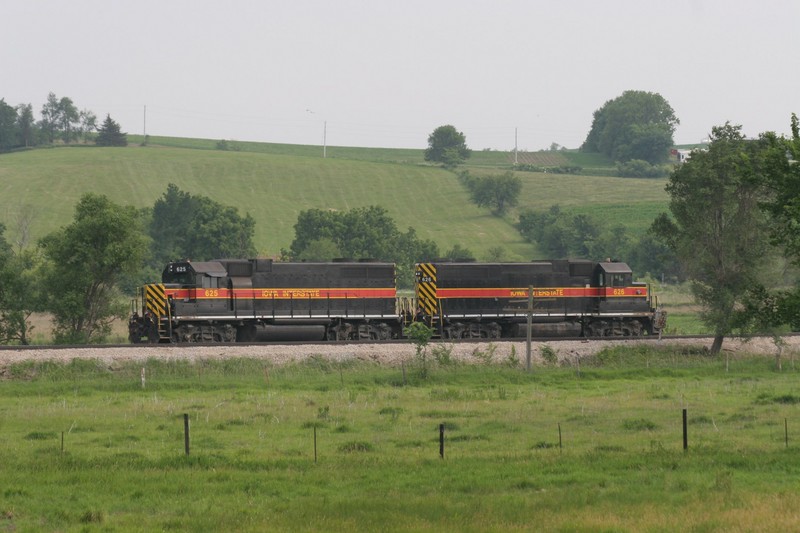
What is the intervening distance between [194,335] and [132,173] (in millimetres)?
118003

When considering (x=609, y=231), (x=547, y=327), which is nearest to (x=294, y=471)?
(x=547, y=327)

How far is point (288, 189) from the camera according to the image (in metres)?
163

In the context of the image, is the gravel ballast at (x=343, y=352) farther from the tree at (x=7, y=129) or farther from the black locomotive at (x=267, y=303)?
the tree at (x=7, y=129)

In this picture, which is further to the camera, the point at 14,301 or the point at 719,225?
the point at 14,301

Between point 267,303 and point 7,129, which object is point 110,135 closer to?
point 7,129

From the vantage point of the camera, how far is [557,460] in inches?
Result: 952

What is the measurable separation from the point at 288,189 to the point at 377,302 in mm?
113761

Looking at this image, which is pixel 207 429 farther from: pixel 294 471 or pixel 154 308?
pixel 154 308

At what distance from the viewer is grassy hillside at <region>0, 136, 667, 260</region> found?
139 metres

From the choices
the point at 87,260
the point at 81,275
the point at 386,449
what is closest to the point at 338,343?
the point at 87,260

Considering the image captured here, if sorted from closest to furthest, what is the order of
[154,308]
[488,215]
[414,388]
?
[414,388] < [154,308] < [488,215]

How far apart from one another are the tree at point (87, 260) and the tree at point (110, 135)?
→ 14708 centimetres

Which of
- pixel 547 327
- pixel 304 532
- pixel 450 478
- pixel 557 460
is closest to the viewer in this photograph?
pixel 304 532

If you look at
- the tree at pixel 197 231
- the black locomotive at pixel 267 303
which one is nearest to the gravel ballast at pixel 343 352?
the black locomotive at pixel 267 303
